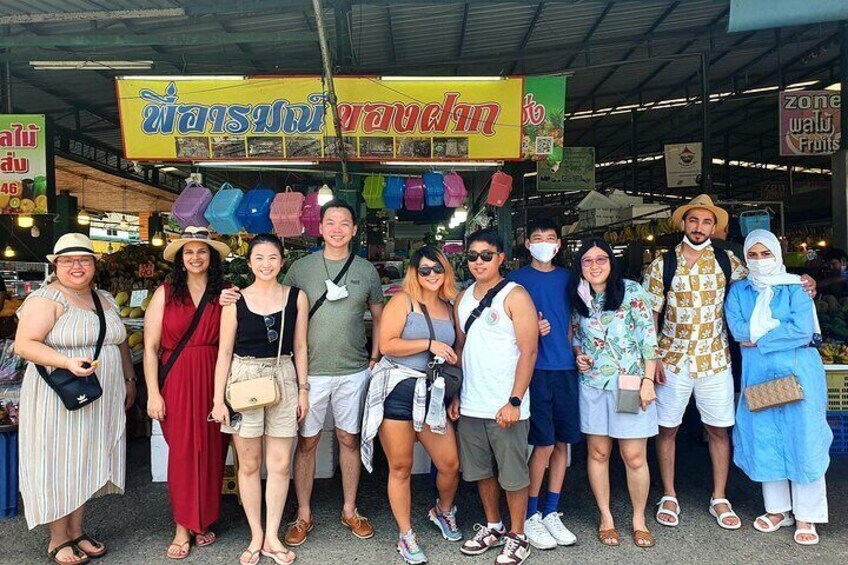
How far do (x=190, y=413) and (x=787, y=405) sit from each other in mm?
3474

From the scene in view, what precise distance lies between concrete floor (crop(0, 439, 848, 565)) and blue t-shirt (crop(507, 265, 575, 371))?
3.50ft

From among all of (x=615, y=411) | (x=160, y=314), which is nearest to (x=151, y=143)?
(x=160, y=314)

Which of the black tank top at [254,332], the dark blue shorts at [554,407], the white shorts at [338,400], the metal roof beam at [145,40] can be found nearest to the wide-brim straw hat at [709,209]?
the dark blue shorts at [554,407]

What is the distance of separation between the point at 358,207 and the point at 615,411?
134 inches

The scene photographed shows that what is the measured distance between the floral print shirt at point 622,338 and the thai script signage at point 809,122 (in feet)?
21.4

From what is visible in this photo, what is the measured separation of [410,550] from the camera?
3.12 metres

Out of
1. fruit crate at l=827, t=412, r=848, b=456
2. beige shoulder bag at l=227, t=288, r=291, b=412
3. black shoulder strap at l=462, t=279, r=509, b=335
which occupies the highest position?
black shoulder strap at l=462, t=279, r=509, b=335

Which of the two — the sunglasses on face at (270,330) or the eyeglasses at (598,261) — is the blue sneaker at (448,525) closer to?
the sunglasses on face at (270,330)

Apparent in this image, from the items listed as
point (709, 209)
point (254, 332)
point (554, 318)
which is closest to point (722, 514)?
point (554, 318)

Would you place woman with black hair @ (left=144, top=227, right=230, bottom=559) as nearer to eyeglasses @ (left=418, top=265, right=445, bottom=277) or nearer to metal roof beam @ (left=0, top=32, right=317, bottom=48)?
eyeglasses @ (left=418, top=265, right=445, bottom=277)

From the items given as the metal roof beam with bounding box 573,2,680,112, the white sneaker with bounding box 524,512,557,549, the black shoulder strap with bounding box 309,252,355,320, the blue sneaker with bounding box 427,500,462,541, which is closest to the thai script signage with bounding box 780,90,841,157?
the metal roof beam with bounding box 573,2,680,112

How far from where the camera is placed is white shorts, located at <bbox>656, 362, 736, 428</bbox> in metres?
3.45

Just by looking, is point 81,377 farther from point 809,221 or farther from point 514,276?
point 809,221

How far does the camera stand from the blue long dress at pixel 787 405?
331 cm
